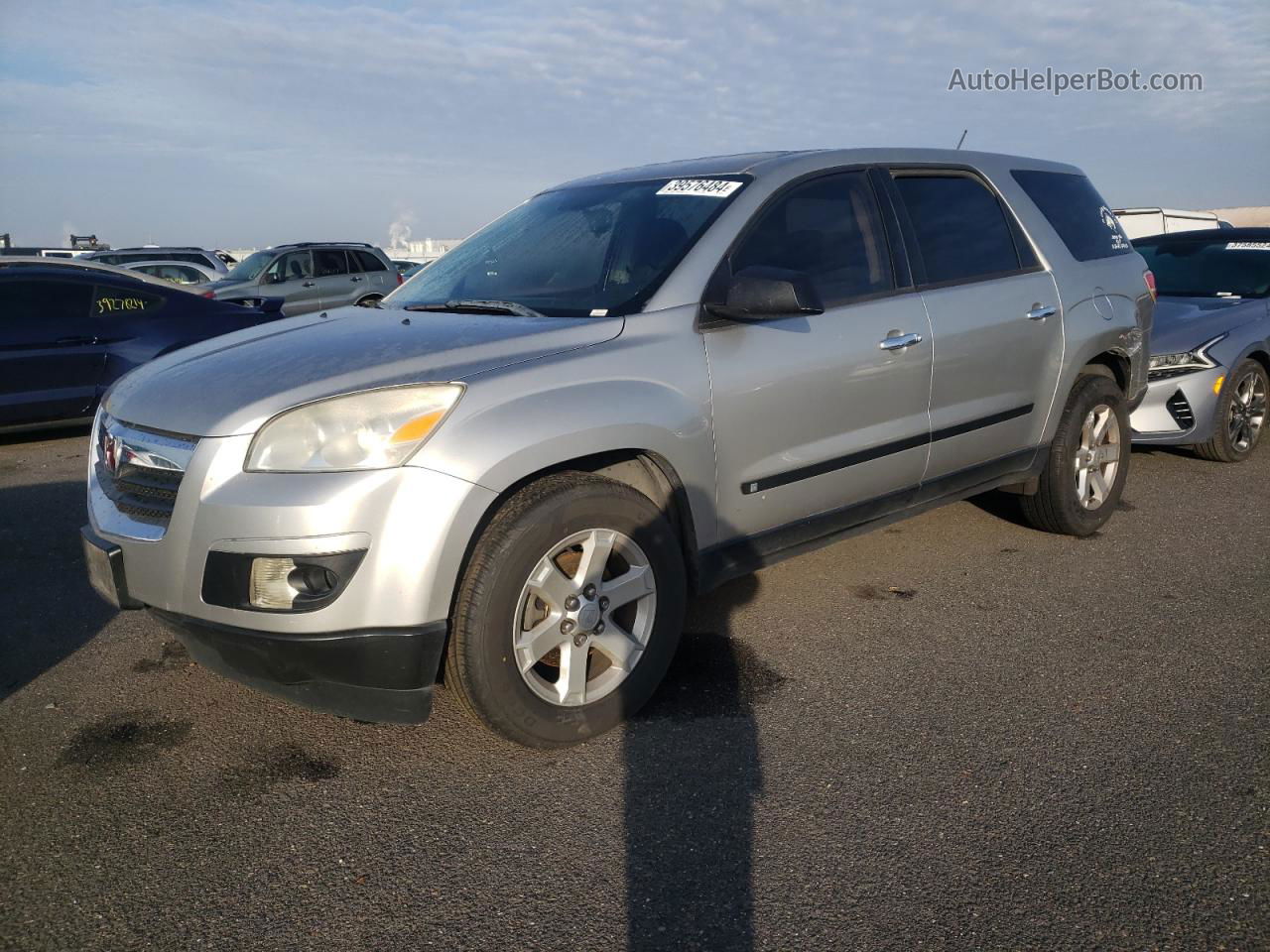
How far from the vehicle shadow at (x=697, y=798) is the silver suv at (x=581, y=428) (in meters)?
0.21

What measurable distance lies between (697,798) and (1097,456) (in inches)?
128

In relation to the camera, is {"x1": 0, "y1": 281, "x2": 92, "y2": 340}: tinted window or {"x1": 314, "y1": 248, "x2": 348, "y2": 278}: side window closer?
{"x1": 0, "y1": 281, "x2": 92, "y2": 340}: tinted window

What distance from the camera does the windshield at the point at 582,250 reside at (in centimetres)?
349

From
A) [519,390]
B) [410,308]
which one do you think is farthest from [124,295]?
[519,390]

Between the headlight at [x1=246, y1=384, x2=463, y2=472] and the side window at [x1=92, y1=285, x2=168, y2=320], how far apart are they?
6.35m

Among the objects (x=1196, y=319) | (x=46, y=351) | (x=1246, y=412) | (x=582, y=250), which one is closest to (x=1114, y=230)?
(x=1196, y=319)

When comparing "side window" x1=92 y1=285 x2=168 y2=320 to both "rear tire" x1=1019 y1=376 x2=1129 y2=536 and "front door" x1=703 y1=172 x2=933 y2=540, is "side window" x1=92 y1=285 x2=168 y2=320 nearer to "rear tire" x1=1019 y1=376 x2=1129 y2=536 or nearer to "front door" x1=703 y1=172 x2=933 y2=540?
"front door" x1=703 y1=172 x2=933 y2=540

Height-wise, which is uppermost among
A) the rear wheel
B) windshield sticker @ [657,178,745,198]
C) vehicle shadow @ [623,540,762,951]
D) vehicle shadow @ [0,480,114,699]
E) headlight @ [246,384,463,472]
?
windshield sticker @ [657,178,745,198]

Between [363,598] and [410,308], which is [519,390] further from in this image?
[410,308]

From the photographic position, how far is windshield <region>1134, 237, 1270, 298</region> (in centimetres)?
738

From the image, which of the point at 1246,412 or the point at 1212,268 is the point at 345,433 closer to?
the point at 1246,412

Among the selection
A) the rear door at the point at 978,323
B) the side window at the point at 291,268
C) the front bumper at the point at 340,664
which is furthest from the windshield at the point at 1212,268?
the side window at the point at 291,268

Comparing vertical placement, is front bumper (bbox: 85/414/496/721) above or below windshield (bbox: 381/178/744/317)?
below

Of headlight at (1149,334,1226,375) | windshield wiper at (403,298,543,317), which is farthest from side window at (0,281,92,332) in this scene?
headlight at (1149,334,1226,375)
